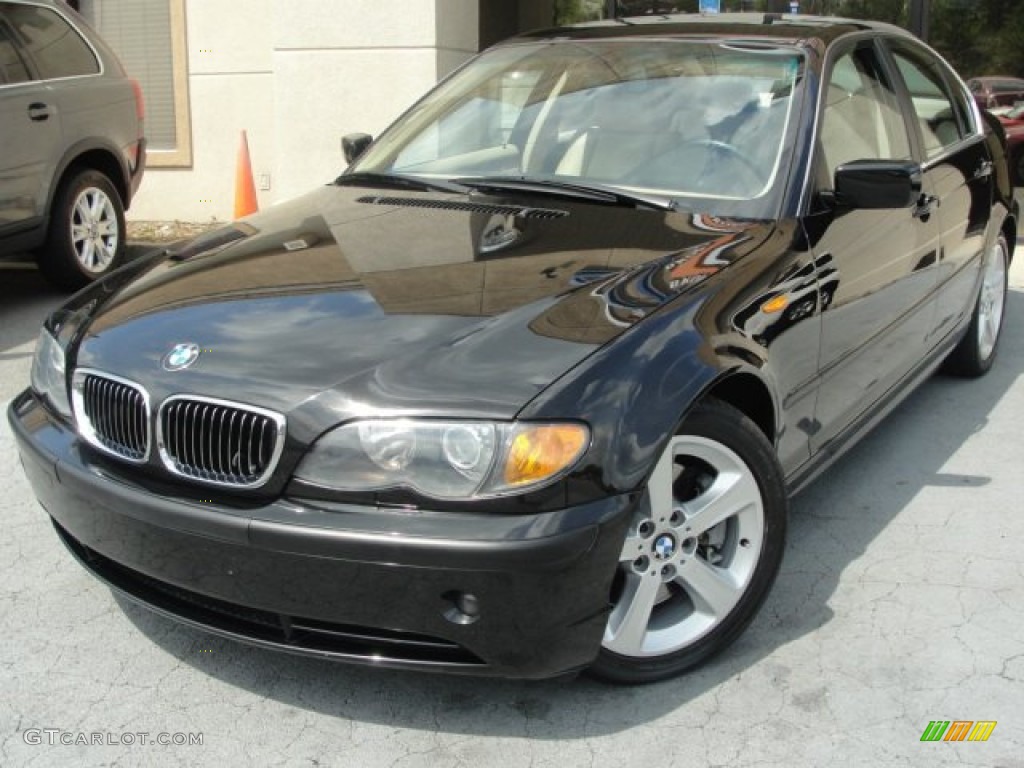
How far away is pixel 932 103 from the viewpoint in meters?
4.95

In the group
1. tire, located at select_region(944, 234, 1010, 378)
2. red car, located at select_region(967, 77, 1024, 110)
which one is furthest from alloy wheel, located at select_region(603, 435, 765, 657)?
red car, located at select_region(967, 77, 1024, 110)

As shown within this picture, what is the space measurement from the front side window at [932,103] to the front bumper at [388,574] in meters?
2.89

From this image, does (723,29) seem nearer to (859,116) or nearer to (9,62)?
(859,116)

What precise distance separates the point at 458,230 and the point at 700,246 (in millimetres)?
715

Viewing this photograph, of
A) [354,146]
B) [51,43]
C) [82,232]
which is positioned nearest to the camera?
[354,146]

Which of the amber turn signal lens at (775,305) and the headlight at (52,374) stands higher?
the amber turn signal lens at (775,305)

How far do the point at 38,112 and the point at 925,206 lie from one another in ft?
16.8

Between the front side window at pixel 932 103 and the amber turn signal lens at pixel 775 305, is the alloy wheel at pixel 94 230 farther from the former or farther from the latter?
the amber turn signal lens at pixel 775 305

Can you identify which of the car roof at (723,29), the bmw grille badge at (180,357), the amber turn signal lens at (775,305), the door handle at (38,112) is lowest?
the bmw grille badge at (180,357)

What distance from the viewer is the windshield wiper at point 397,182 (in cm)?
386

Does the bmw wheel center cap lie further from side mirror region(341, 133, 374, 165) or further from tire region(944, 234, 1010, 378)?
tire region(944, 234, 1010, 378)

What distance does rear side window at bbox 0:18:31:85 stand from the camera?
6.69m

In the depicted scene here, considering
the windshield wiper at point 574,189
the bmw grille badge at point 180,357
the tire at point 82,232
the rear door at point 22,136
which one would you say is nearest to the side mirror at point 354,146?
the windshield wiper at point 574,189

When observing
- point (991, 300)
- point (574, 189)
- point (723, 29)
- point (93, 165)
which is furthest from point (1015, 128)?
point (574, 189)
